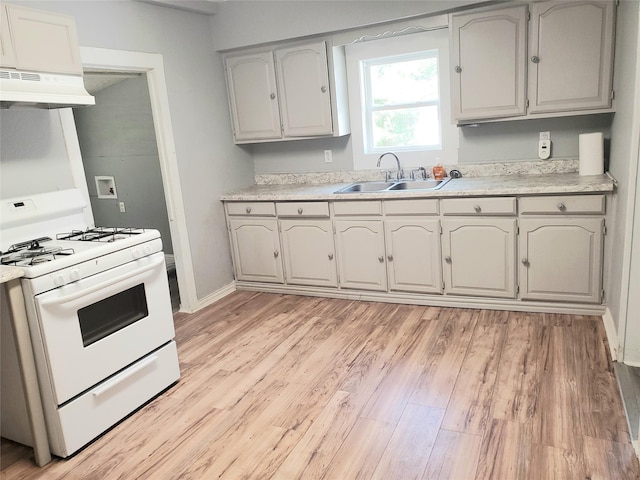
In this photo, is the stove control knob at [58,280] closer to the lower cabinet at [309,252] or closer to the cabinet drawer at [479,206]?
the lower cabinet at [309,252]

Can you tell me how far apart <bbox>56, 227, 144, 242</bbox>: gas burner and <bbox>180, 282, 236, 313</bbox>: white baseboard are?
1.37 meters

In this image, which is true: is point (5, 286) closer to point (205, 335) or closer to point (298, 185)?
point (205, 335)

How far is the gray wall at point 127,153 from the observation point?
4.55 meters

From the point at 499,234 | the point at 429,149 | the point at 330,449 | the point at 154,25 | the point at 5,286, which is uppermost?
the point at 154,25

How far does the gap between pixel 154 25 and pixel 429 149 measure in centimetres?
234

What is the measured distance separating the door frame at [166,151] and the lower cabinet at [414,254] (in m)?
1.62

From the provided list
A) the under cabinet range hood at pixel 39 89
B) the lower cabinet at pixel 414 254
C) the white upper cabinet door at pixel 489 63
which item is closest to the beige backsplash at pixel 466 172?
the white upper cabinet door at pixel 489 63

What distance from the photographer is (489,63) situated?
11.1 ft

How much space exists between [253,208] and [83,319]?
80.6 inches

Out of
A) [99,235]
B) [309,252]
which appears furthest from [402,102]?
[99,235]

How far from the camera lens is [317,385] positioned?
8.85ft

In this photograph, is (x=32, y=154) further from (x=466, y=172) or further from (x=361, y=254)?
(x=466, y=172)

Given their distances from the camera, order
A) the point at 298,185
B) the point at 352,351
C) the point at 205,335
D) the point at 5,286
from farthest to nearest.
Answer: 1. the point at 298,185
2. the point at 205,335
3. the point at 352,351
4. the point at 5,286

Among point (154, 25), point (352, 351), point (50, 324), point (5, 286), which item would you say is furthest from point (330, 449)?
Result: point (154, 25)
